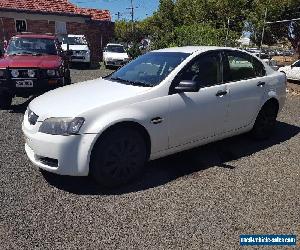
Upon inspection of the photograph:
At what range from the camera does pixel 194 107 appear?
14.6 feet

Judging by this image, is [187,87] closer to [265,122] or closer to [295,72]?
[265,122]

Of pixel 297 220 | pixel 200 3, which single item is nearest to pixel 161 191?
pixel 297 220

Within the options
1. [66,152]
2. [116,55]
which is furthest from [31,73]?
[116,55]

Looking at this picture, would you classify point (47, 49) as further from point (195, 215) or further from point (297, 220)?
point (297, 220)

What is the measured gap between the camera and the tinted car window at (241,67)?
507cm

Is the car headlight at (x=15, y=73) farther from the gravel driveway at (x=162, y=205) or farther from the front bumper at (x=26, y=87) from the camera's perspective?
the gravel driveway at (x=162, y=205)

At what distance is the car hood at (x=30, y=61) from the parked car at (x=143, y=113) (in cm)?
295

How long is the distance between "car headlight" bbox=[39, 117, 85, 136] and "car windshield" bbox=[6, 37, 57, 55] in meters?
5.27

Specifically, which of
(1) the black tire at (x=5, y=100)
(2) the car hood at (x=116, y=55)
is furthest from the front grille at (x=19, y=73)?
(2) the car hood at (x=116, y=55)

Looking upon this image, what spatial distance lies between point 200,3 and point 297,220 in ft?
104

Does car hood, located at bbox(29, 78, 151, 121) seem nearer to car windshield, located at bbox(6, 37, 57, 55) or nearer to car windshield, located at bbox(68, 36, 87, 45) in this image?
car windshield, located at bbox(6, 37, 57, 55)

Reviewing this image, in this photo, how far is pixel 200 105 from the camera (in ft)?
14.8

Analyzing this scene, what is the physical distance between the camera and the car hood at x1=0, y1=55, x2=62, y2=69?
738 centimetres

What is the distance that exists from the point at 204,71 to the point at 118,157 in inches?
69.4
